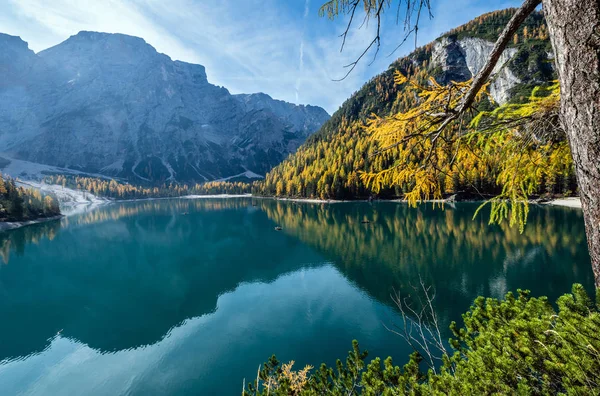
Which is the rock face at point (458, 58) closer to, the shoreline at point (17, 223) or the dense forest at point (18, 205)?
the dense forest at point (18, 205)

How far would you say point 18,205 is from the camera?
234ft

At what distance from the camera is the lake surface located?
639 inches

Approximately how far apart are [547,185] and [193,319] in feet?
261

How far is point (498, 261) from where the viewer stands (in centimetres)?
2839

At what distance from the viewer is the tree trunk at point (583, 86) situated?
5.32ft

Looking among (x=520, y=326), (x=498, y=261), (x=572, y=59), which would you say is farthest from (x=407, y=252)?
(x=572, y=59)

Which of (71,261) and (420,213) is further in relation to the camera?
(420,213)

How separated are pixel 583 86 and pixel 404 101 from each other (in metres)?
160

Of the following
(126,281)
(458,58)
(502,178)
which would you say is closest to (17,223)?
(126,281)

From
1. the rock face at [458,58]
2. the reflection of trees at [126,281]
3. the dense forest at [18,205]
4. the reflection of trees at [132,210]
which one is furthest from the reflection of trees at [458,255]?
the rock face at [458,58]

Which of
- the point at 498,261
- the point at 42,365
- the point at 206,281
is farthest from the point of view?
the point at 206,281

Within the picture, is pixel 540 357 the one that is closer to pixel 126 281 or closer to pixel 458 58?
pixel 126 281

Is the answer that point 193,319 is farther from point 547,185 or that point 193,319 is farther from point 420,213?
point 547,185

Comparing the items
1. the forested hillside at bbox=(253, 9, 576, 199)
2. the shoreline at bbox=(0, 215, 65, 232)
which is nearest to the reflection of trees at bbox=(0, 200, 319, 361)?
the shoreline at bbox=(0, 215, 65, 232)
